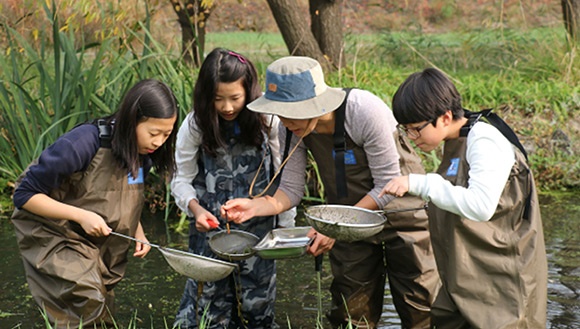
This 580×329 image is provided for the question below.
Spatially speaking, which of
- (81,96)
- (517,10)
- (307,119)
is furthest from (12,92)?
(517,10)

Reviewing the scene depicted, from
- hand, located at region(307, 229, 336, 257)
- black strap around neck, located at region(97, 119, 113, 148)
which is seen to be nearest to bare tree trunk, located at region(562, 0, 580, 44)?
hand, located at region(307, 229, 336, 257)

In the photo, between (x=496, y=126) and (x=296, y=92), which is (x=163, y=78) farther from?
(x=496, y=126)

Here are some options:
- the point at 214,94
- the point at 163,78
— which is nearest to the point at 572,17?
the point at 163,78

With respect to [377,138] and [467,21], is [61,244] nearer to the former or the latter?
[377,138]

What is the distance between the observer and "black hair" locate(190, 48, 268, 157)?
3.56m

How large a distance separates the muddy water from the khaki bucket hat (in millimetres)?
1024

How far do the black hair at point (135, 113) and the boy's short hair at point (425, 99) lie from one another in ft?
3.30

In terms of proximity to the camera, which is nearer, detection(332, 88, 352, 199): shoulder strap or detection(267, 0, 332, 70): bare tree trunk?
detection(332, 88, 352, 199): shoulder strap

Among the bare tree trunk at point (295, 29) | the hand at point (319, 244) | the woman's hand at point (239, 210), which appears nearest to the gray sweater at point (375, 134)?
the hand at point (319, 244)

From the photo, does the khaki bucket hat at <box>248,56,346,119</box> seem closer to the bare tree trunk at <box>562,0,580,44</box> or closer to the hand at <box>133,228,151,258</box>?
the hand at <box>133,228,151,258</box>

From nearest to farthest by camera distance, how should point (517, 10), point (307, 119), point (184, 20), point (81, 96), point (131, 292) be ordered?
point (307, 119)
point (131, 292)
point (81, 96)
point (184, 20)
point (517, 10)

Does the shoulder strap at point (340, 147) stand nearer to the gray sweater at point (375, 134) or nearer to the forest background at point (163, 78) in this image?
the gray sweater at point (375, 134)

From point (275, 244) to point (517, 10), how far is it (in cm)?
1730

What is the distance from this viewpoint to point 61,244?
140 inches
